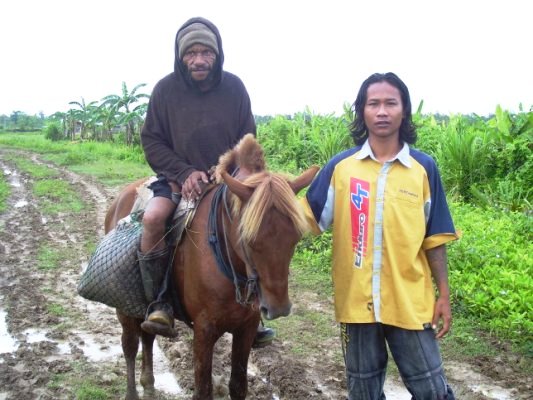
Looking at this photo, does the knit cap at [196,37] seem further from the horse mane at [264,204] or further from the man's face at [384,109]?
the man's face at [384,109]

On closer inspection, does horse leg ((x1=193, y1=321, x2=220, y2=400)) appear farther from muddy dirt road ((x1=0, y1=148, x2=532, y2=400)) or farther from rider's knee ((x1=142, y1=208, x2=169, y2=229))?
muddy dirt road ((x1=0, y1=148, x2=532, y2=400))

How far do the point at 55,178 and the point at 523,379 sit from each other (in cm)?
1537

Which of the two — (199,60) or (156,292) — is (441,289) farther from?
(199,60)

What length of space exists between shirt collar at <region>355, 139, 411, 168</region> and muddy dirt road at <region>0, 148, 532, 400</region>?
2.10m

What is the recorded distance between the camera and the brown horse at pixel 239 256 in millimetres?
2562

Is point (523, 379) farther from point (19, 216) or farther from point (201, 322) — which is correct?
point (19, 216)

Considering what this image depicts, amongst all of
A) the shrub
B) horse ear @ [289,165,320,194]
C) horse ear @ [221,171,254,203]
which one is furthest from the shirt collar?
the shrub

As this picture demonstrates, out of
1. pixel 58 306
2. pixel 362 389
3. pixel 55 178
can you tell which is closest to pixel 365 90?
pixel 362 389

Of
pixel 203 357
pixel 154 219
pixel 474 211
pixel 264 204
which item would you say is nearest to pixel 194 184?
pixel 154 219

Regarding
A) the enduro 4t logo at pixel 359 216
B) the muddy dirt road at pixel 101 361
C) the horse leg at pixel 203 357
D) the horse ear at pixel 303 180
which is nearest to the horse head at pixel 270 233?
the horse ear at pixel 303 180

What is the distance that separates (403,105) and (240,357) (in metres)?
1.82

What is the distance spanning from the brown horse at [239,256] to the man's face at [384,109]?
43cm

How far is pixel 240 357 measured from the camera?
132 inches

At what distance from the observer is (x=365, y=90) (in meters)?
2.66
